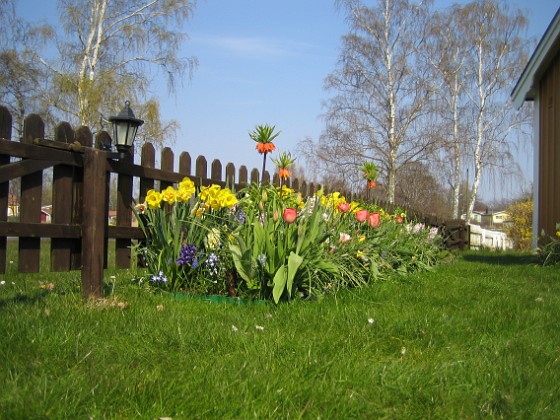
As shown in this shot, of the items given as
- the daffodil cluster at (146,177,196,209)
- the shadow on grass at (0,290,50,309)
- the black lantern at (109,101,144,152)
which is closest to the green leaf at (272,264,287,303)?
the daffodil cluster at (146,177,196,209)

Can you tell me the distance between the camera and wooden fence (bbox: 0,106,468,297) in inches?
131

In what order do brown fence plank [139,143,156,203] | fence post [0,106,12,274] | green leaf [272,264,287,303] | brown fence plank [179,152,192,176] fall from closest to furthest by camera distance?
green leaf [272,264,287,303] → fence post [0,106,12,274] → brown fence plank [139,143,156,203] → brown fence plank [179,152,192,176]

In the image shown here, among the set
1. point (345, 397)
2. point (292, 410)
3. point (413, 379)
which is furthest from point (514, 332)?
point (292, 410)

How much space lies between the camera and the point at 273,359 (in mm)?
2201

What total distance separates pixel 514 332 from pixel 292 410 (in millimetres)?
1618

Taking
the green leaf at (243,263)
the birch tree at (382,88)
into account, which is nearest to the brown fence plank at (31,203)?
the green leaf at (243,263)

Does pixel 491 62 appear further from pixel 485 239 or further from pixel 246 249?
pixel 246 249

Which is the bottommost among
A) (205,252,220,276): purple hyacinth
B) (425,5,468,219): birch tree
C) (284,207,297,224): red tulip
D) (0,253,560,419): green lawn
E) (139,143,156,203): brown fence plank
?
(0,253,560,419): green lawn

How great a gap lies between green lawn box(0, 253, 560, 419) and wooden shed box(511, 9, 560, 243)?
5.81 m

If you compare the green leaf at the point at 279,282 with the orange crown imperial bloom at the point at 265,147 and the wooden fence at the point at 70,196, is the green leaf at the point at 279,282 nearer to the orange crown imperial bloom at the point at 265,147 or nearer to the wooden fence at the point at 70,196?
the wooden fence at the point at 70,196

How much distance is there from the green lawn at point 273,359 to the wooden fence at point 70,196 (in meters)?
0.41

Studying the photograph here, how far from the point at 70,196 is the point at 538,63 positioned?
779 cm

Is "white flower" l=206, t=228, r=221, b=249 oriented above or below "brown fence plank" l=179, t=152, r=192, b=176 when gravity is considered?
below

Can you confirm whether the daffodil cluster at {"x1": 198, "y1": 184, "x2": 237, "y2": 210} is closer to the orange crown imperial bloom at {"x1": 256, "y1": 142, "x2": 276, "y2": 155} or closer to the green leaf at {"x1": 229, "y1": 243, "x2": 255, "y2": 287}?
the green leaf at {"x1": 229, "y1": 243, "x2": 255, "y2": 287}
